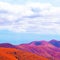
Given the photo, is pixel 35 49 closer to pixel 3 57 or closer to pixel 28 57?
pixel 28 57

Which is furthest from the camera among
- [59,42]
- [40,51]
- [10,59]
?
[59,42]

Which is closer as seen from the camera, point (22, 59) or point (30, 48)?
point (22, 59)

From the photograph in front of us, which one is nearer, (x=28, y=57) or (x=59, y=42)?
(x=28, y=57)

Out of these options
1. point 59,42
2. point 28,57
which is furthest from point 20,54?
point 59,42

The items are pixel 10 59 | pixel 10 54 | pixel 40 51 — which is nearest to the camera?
pixel 10 59

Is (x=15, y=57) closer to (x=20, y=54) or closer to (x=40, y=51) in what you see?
(x=20, y=54)

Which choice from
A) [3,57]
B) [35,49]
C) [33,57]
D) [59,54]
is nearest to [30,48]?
[35,49]

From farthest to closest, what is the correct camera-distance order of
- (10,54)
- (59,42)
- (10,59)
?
1. (59,42)
2. (10,54)
3. (10,59)

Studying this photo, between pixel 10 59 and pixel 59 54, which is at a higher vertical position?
pixel 10 59

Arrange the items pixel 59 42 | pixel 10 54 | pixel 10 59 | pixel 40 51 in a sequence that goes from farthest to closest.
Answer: pixel 59 42 < pixel 40 51 < pixel 10 54 < pixel 10 59
